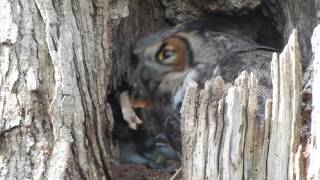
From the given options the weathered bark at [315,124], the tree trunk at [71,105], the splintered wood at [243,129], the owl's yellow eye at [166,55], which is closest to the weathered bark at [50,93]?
the tree trunk at [71,105]

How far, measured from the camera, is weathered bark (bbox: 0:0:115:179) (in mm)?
2195

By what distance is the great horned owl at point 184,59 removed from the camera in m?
2.73

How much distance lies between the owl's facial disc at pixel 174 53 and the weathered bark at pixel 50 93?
431 millimetres

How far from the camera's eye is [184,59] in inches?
111

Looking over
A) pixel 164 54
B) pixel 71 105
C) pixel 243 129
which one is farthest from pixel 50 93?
pixel 164 54

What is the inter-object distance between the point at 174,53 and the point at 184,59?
38 millimetres

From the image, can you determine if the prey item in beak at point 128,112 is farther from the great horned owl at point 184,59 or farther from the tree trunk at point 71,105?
the tree trunk at point 71,105

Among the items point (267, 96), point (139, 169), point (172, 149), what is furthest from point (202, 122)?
point (172, 149)

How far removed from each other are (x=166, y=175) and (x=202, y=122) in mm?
603

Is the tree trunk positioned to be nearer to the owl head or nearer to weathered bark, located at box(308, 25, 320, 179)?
weathered bark, located at box(308, 25, 320, 179)

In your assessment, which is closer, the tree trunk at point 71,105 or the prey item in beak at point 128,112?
the tree trunk at point 71,105

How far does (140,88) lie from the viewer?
289cm

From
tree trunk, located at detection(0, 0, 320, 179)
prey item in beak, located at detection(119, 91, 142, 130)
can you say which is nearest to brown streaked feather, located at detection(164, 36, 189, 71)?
prey item in beak, located at detection(119, 91, 142, 130)

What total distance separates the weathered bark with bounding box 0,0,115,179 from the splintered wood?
0.31m
